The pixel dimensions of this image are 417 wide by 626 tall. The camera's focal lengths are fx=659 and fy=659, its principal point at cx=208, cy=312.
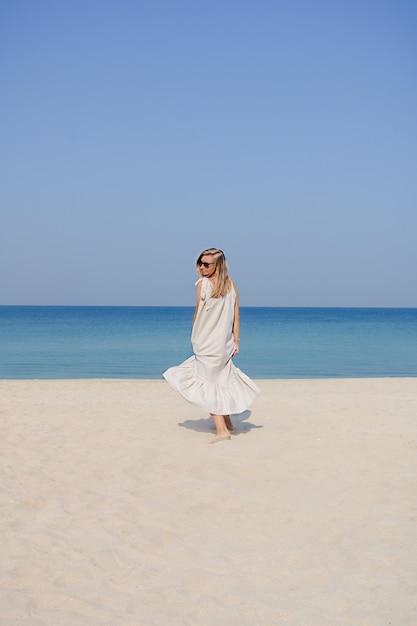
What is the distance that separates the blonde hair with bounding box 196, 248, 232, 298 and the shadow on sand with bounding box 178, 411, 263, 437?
1706 mm

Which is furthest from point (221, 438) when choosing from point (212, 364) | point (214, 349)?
point (214, 349)

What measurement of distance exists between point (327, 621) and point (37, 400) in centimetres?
848

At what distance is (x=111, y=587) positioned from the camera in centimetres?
372

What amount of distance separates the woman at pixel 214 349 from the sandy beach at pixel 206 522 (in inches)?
19.0

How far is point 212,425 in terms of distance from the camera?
845 cm

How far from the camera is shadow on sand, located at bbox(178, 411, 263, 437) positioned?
8047 millimetres

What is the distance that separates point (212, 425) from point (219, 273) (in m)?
2.09

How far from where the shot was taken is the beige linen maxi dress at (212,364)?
24.7 ft

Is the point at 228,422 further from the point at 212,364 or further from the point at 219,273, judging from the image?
the point at 219,273

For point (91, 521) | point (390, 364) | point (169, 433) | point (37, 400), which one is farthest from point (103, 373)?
point (91, 521)

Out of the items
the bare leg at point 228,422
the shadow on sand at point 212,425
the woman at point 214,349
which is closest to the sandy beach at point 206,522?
the shadow on sand at point 212,425

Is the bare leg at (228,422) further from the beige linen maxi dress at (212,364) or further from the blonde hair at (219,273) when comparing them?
the blonde hair at (219,273)

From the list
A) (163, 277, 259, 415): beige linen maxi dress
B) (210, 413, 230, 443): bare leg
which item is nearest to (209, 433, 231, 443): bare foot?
(210, 413, 230, 443): bare leg

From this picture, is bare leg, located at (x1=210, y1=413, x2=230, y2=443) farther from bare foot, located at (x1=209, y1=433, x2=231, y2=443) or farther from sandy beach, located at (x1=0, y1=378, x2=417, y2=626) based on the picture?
sandy beach, located at (x1=0, y1=378, x2=417, y2=626)
